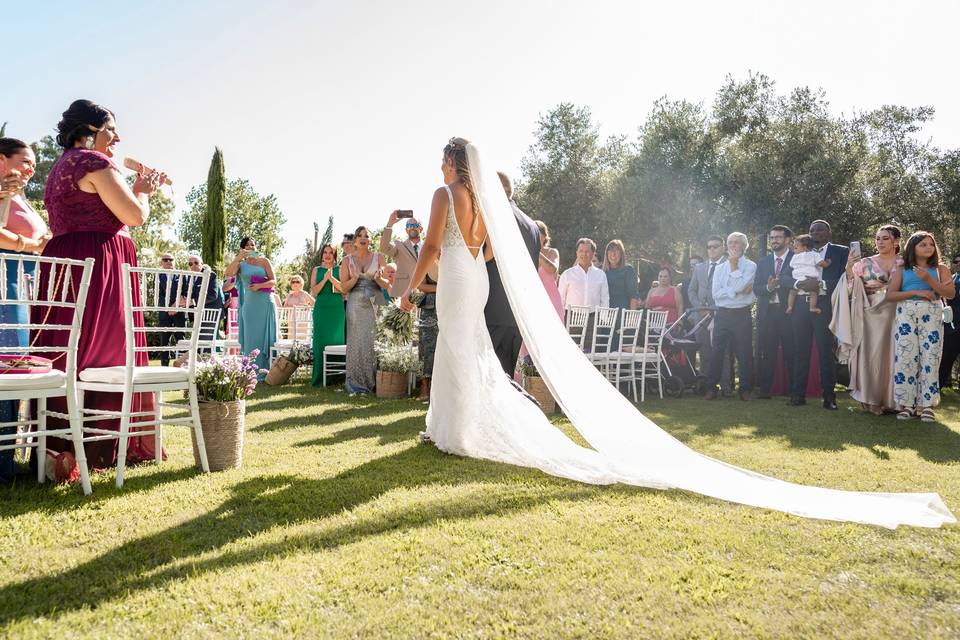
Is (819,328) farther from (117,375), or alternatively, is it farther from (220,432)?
(117,375)

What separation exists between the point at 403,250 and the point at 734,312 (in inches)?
172

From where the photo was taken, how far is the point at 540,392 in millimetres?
7219

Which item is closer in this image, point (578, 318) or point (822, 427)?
point (822, 427)

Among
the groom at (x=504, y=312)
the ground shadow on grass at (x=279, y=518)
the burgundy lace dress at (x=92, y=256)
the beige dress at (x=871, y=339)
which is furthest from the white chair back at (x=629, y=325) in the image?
the burgundy lace dress at (x=92, y=256)

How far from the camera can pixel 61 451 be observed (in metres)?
4.05

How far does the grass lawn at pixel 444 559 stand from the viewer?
2.11 metres

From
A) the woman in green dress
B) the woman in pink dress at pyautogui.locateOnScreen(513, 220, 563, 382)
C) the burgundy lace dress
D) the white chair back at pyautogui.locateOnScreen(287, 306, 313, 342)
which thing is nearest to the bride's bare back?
the burgundy lace dress

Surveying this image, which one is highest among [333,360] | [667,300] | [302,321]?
[667,300]

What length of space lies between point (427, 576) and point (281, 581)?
52cm

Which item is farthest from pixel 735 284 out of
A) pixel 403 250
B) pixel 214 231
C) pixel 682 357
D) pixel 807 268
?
pixel 214 231

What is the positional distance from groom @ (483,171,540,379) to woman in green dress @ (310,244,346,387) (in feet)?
14.3

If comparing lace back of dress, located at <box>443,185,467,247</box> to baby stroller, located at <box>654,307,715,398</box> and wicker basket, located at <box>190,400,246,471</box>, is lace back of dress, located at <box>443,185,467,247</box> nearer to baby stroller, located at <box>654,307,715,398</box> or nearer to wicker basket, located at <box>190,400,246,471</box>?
wicker basket, located at <box>190,400,246,471</box>

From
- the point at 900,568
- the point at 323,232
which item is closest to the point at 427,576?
the point at 900,568

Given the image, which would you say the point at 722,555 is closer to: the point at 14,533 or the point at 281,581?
the point at 281,581
